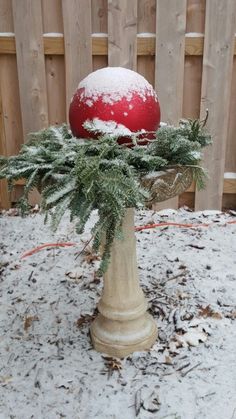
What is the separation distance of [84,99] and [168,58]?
1478mm

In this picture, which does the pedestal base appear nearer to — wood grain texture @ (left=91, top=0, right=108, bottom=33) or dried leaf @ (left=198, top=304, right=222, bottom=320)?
dried leaf @ (left=198, top=304, right=222, bottom=320)

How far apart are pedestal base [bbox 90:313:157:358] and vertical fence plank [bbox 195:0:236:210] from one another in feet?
5.00

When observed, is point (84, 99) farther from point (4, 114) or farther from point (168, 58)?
point (4, 114)

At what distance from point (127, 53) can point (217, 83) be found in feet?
2.00

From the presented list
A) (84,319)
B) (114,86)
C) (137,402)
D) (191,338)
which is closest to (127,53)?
(114,86)

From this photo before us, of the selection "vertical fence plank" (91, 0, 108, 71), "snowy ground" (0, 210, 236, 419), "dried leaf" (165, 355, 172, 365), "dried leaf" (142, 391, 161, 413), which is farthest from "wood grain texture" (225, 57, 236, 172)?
"dried leaf" (142, 391, 161, 413)

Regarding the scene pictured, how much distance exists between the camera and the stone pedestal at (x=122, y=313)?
6.30 feet

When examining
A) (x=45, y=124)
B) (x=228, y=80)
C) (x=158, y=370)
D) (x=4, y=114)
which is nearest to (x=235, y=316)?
(x=158, y=370)

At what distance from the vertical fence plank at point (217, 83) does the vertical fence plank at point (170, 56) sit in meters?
0.15

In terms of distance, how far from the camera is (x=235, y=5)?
2.91 metres

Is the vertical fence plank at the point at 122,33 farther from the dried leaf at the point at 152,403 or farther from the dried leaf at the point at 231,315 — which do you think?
the dried leaf at the point at 152,403

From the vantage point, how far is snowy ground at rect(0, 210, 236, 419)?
1797mm

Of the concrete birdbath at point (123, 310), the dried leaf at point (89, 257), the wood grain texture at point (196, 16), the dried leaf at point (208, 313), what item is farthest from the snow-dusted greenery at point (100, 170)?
the wood grain texture at point (196, 16)

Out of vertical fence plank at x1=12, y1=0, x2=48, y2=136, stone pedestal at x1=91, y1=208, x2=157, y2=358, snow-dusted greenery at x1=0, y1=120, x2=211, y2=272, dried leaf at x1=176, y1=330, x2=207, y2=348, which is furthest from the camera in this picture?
vertical fence plank at x1=12, y1=0, x2=48, y2=136
